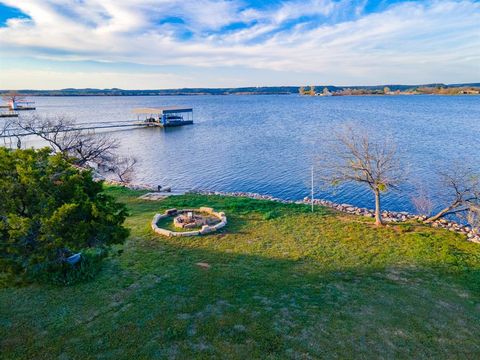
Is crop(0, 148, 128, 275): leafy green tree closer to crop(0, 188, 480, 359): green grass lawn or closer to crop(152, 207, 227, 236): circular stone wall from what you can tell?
crop(0, 188, 480, 359): green grass lawn

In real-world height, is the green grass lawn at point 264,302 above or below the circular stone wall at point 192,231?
below

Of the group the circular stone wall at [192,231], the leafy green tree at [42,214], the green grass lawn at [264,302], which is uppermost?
the leafy green tree at [42,214]

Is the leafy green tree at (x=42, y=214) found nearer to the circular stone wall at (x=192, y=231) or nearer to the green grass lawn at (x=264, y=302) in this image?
the green grass lawn at (x=264, y=302)

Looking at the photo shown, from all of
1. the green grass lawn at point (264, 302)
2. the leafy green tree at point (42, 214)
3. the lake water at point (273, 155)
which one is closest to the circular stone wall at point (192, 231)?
the green grass lawn at point (264, 302)

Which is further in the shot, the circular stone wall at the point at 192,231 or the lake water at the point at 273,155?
the lake water at the point at 273,155

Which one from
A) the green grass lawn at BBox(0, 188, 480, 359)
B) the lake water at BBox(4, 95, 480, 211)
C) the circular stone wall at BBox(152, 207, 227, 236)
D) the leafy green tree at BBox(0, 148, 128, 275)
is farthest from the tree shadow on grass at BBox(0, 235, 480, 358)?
the lake water at BBox(4, 95, 480, 211)

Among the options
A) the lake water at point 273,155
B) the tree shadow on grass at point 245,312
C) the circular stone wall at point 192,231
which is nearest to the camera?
the tree shadow on grass at point 245,312

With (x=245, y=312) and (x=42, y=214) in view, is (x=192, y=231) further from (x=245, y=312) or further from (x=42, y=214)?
(x=42, y=214)
